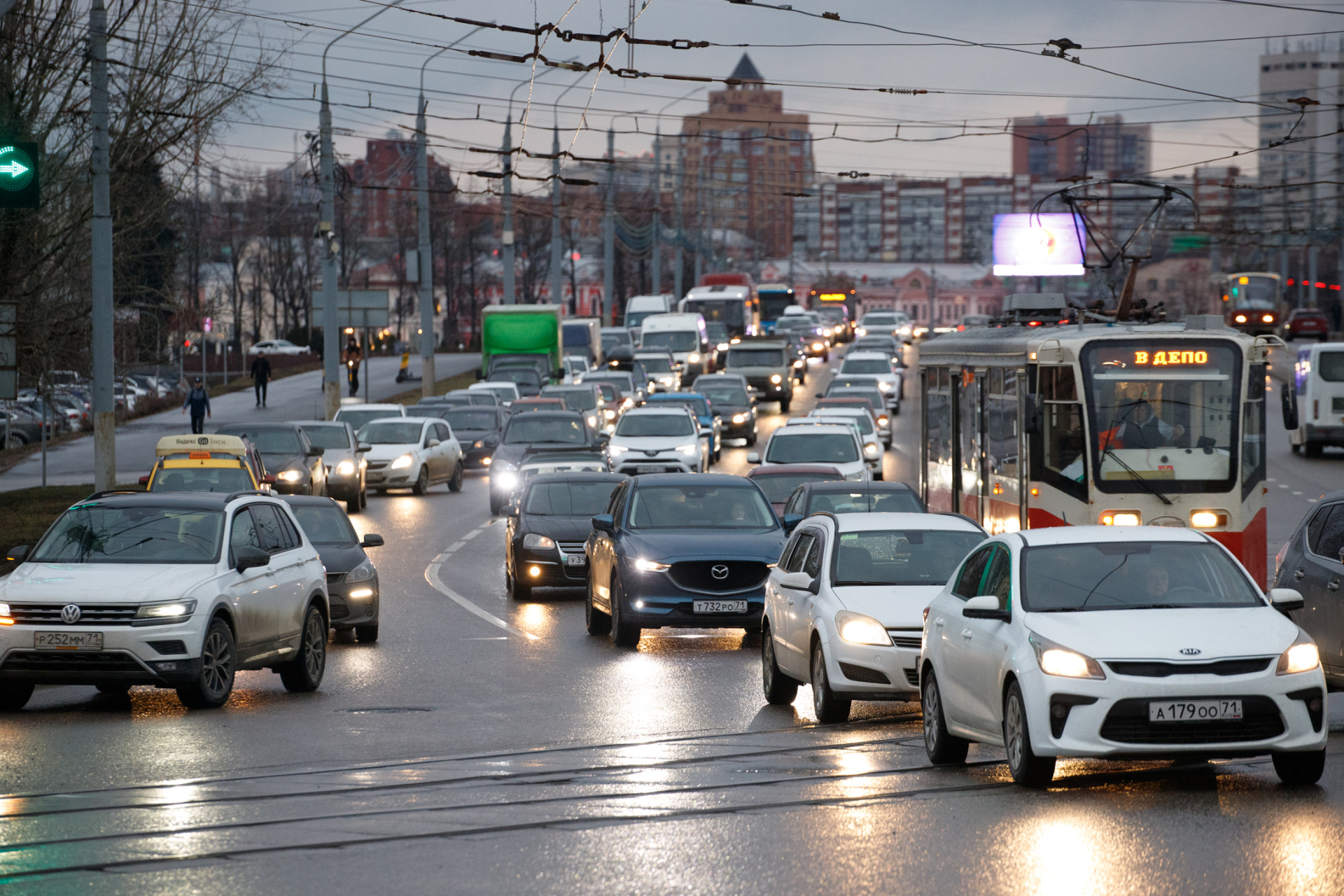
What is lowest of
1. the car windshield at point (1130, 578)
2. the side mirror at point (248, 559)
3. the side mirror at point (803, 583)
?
the side mirror at point (803, 583)

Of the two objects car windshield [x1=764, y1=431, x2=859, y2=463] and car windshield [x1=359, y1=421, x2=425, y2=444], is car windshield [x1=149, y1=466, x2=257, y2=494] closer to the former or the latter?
car windshield [x1=764, y1=431, x2=859, y2=463]

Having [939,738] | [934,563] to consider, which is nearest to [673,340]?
[934,563]

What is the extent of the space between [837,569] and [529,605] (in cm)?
919

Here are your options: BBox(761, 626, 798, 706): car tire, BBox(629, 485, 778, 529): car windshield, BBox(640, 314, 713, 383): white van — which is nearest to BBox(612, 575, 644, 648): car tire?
BBox(629, 485, 778, 529): car windshield

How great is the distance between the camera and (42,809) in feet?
30.7

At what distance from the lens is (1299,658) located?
958cm

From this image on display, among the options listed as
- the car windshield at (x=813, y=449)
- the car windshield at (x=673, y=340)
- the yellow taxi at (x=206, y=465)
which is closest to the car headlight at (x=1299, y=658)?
the yellow taxi at (x=206, y=465)

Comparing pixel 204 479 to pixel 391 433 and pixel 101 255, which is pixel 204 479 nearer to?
pixel 101 255

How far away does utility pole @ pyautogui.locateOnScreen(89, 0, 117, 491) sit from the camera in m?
27.4

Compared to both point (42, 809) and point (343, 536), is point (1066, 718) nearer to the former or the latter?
point (42, 809)

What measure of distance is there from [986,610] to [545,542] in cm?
1291

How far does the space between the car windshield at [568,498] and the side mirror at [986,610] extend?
1300 cm

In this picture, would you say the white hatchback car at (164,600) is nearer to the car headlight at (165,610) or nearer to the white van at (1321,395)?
the car headlight at (165,610)

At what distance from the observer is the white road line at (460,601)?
19.6 m
